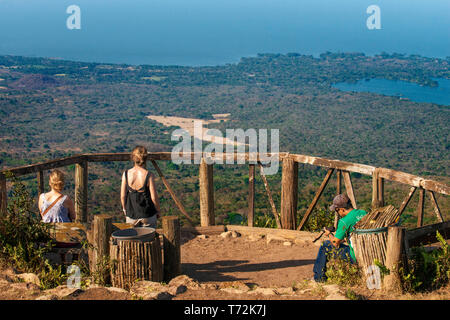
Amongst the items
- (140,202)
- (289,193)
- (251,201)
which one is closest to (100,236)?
(140,202)

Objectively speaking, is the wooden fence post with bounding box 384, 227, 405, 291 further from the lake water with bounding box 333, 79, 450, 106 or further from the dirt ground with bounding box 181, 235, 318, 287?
the lake water with bounding box 333, 79, 450, 106

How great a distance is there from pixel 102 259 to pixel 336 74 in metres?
118

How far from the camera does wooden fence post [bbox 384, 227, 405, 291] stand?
472 centimetres

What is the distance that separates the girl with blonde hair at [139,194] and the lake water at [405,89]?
8656 centimetres

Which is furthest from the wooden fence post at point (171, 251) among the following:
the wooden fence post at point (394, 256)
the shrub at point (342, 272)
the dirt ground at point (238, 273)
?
the wooden fence post at point (394, 256)

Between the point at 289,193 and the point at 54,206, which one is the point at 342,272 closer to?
the point at 289,193

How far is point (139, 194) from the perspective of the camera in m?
5.79

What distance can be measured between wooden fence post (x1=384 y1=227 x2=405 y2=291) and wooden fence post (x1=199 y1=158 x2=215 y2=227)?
359cm

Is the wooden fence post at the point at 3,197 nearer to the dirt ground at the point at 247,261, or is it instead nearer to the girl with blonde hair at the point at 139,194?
the girl with blonde hair at the point at 139,194

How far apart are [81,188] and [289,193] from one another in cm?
301

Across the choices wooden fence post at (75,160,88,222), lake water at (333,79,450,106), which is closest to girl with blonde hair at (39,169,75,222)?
wooden fence post at (75,160,88,222)

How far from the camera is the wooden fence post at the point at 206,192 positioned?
7941 millimetres

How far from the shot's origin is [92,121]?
7450cm
